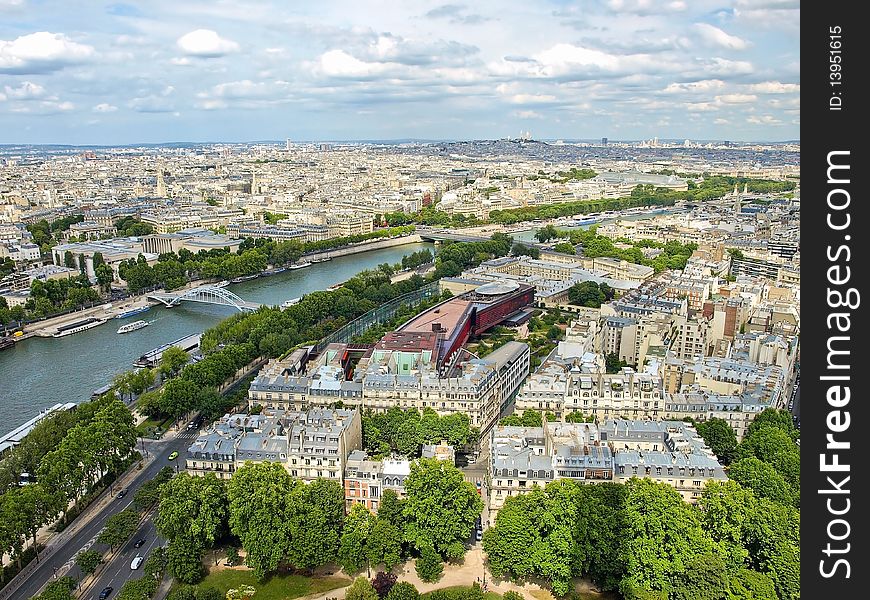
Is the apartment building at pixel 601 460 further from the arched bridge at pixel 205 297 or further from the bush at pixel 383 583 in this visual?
the arched bridge at pixel 205 297

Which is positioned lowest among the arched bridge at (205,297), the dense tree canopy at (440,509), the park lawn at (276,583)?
the park lawn at (276,583)

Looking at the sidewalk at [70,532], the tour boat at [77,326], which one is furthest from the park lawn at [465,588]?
the tour boat at [77,326]

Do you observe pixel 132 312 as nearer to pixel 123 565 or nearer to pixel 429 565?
pixel 123 565

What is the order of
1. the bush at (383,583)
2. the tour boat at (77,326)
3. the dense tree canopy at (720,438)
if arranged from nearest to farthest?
the bush at (383,583) < the dense tree canopy at (720,438) < the tour boat at (77,326)

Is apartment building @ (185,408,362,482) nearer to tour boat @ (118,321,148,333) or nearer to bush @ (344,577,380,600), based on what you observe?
bush @ (344,577,380,600)

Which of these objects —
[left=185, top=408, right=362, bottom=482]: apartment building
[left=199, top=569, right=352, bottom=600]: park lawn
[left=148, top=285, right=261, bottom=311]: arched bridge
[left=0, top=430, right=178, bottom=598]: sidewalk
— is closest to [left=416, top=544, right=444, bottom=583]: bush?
[left=199, top=569, right=352, bottom=600]: park lawn
